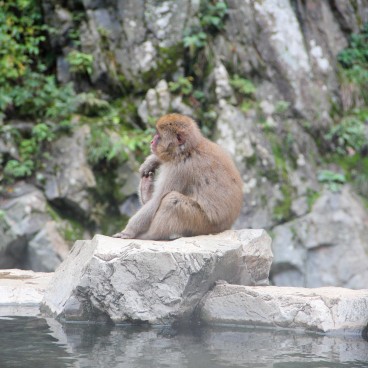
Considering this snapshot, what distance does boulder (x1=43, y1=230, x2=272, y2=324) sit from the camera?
16.7 feet

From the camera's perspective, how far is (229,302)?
5.26 meters

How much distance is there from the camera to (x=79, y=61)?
11.3m

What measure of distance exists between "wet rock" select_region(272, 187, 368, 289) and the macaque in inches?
185

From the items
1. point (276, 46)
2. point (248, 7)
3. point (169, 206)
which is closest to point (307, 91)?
point (276, 46)

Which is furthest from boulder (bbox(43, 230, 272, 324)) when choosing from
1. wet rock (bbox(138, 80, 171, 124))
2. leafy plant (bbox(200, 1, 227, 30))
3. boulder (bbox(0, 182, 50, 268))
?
leafy plant (bbox(200, 1, 227, 30))

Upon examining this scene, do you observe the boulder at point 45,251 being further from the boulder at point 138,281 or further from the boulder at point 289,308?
the boulder at point 289,308

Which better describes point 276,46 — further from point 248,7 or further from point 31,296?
point 31,296

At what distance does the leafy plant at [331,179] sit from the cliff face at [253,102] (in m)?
0.02

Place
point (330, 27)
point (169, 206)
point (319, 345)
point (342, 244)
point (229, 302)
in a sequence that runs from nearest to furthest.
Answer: point (319, 345)
point (229, 302)
point (169, 206)
point (342, 244)
point (330, 27)

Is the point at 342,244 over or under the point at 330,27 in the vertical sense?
under

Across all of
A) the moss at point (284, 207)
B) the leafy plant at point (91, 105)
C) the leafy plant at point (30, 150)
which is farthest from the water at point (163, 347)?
the leafy plant at point (91, 105)

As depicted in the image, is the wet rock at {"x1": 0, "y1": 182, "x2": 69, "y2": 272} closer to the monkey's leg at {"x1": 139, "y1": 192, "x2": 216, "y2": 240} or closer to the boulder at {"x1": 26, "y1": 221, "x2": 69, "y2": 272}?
the boulder at {"x1": 26, "y1": 221, "x2": 69, "y2": 272}

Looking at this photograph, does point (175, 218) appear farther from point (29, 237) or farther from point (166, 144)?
point (29, 237)

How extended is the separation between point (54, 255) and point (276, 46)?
5.28 meters
